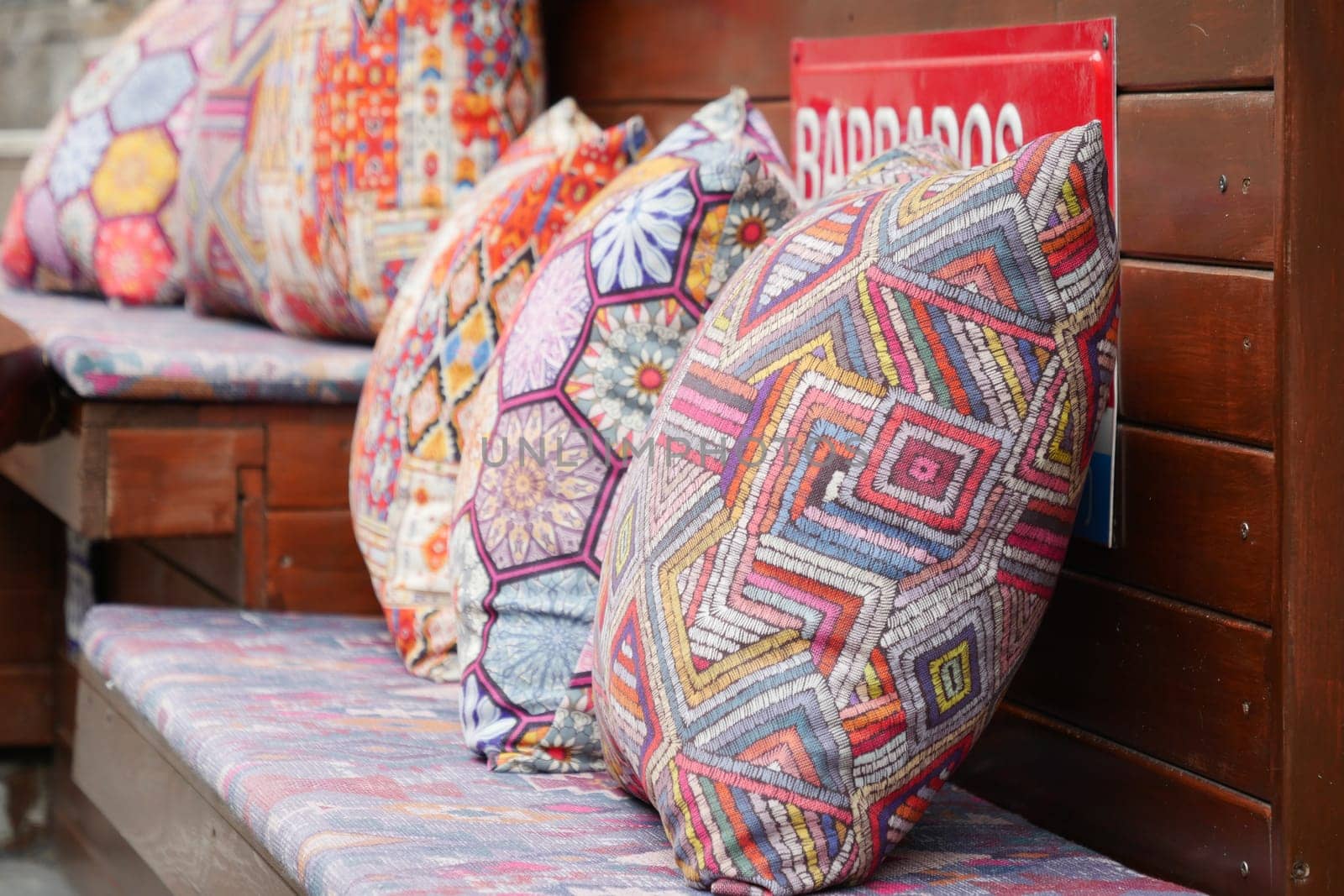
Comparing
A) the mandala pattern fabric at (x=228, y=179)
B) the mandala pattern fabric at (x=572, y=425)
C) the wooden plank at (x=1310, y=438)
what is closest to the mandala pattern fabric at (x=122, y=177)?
the mandala pattern fabric at (x=228, y=179)

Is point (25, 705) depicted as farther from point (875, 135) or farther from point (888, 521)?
point (888, 521)

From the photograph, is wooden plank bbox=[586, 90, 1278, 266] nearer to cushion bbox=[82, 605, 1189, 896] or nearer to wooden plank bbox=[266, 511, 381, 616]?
cushion bbox=[82, 605, 1189, 896]

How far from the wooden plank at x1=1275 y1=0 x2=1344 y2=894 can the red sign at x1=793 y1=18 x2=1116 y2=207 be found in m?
0.18

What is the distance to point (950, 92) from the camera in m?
1.38

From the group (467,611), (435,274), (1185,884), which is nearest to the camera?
(1185,884)

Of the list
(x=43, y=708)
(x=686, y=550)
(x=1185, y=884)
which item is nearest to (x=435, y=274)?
(x=686, y=550)

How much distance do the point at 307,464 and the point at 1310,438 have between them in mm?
1219

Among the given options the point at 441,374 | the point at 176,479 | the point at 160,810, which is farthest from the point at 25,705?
the point at 441,374

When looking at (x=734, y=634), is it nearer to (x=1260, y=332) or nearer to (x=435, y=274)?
(x=1260, y=332)

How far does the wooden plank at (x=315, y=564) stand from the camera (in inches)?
75.5

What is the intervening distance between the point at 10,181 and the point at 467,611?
2595mm

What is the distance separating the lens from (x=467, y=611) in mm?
1372

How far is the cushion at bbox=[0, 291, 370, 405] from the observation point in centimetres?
187

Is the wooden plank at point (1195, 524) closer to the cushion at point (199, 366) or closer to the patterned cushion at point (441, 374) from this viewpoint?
the patterned cushion at point (441, 374)
